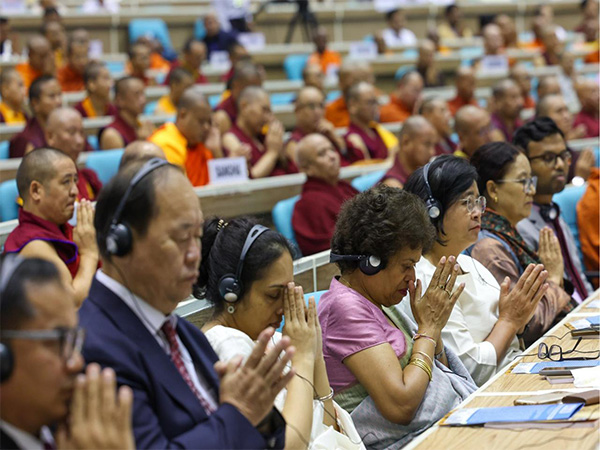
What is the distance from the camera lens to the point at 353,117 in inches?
251

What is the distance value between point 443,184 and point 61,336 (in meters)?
1.67

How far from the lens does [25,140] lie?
5168 millimetres

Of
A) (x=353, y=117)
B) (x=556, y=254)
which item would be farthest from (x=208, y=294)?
(x=353, y=117)

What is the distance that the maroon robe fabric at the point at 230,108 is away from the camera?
6.12 meters

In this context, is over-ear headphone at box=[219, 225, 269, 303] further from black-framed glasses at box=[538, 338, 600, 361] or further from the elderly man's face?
black-framed glasses at box=[538, 338, 600, 361]

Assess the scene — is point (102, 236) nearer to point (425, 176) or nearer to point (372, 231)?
point (372, 231)

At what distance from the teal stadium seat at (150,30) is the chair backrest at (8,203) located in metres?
5.23

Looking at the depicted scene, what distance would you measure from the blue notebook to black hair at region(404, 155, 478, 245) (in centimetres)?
87

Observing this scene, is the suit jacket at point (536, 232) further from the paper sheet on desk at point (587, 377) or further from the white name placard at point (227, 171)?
the white name placard at point (227, 171)

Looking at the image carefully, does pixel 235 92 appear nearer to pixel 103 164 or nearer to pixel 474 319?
pixel 103 164

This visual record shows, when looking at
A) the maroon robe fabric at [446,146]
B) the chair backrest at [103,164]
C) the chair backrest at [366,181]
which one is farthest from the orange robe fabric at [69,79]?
the chair backrest at [366,181]

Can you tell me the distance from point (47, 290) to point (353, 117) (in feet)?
17.5

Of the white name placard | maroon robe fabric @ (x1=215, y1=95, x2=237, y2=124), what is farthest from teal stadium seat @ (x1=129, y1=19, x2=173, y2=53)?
the white name placard

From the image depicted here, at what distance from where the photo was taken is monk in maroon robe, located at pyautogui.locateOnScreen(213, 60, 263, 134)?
5934 millimetres
